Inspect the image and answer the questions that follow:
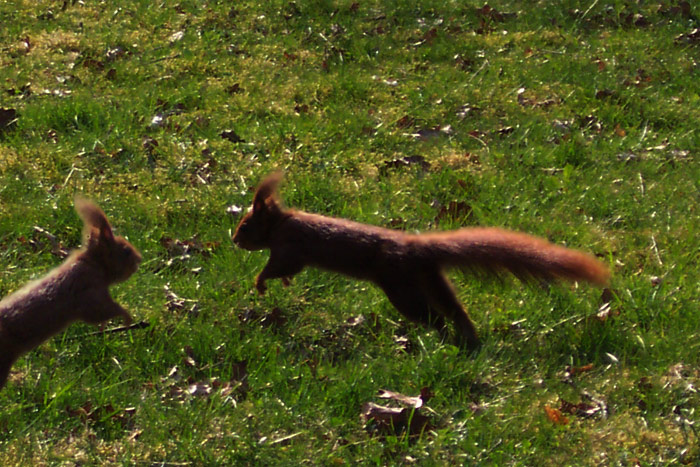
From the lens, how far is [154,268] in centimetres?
469

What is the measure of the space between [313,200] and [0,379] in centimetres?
229

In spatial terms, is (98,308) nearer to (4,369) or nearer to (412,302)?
(4,369)

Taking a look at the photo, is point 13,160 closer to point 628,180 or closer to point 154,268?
point 154,268

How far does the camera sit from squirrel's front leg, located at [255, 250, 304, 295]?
13.9 ft

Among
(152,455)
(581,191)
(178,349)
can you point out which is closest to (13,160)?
(178,349)

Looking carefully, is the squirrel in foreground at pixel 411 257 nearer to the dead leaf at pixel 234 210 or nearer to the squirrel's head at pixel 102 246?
the squirrel's head at pixel 102 246

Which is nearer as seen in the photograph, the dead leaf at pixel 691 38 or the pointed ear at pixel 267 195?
the pointed ear at pixel 267 195

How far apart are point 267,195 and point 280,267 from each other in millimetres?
343

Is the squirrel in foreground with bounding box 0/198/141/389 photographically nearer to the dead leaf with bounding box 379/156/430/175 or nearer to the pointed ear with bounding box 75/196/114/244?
the pointed ear with bounding box 75/196/114/244

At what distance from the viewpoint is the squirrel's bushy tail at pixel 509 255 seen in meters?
3.81

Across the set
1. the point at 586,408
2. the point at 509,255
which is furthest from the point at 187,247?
the point at 586,408

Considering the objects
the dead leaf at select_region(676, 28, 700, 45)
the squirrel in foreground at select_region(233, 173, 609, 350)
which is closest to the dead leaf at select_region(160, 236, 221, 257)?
the squirrel in foreground at select_region(233, 173, 609, 350)

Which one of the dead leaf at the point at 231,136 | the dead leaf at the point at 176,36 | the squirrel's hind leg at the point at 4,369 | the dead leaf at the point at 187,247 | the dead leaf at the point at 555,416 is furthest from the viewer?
the dead leaf at the point at 176,36

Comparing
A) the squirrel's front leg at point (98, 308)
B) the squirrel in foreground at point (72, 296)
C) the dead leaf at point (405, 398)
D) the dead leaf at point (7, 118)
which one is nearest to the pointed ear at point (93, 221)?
the squirrel in foreground at point (72, 296)
